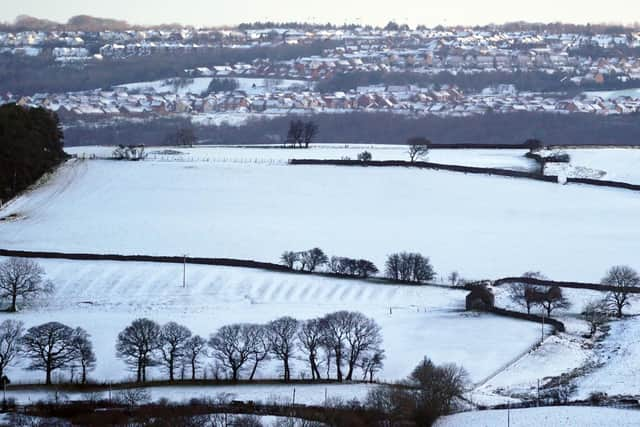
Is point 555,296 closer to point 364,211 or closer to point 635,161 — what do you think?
point 364,211

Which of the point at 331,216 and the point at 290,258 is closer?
the point at 290,258

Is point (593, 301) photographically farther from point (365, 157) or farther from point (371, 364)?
point (365, 157)

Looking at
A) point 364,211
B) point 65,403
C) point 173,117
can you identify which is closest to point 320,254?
point 364,211

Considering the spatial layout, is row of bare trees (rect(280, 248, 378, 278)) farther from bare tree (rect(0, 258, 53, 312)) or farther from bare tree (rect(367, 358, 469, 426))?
bare tree (rect(367, 358, 469, 426))

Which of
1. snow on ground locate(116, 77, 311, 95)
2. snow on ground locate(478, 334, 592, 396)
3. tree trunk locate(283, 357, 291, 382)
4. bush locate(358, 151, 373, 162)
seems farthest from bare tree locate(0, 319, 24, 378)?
snow on ground locate(116, 77, 311, 95)

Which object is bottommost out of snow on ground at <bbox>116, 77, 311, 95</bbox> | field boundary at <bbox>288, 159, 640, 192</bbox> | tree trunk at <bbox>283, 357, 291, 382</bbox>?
tree trunk at <bbox>283, 357, 291, 382</bbox>

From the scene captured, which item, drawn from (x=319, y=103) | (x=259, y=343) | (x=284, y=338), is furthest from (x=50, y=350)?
(x=319, y=103)

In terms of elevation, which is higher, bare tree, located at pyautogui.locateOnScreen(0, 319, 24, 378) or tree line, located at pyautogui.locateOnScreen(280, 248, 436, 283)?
tree line, located at pyautogui.locateOnScreen(280, 248, 436, 283)
